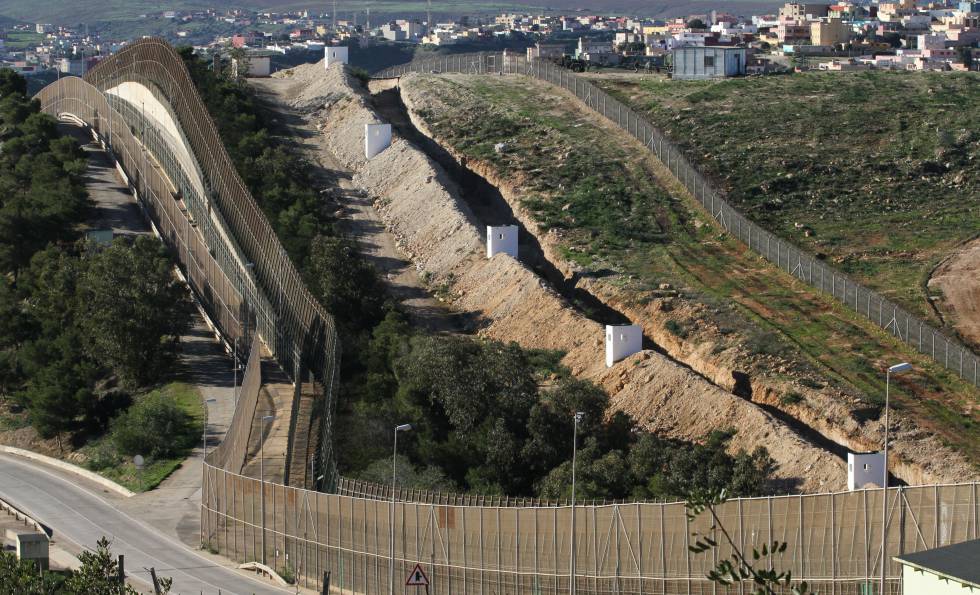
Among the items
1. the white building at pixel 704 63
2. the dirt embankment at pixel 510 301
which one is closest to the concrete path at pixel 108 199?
the dirt embankment at pixel 510 301

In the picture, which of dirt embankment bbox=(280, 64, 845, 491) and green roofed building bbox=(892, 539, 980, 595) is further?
dirt embankment bbox=(280, 64, 845, 491)

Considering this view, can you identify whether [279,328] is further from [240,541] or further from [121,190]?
[121,190]

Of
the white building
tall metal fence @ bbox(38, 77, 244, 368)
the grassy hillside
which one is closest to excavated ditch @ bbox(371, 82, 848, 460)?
the grassy hillside

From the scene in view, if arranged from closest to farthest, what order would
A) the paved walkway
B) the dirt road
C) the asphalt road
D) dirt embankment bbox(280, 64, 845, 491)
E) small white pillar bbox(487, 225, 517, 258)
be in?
1. the asphalt road
2. the paved walkway
3. dirt embankment bbox(280, 64, 845, 491)
4. the dirt road
5. small white pillar bbox(487, 225, 517, 258)

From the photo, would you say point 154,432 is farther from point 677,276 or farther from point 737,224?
point 737,224

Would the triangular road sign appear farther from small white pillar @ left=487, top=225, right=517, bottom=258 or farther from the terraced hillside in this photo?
small white pillar @ left=487, top=225, right=517, bottom=258

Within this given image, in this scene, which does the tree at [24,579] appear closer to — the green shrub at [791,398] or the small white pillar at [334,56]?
the green shrub at [791,398]
